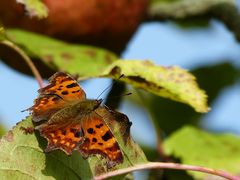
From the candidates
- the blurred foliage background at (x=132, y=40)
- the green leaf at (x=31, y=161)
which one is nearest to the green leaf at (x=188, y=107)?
the blurred foliage background at (x=132, y=40)

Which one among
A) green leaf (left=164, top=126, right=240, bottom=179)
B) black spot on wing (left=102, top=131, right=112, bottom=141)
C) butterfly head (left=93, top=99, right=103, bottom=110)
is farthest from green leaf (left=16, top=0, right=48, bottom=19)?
green leaf (left=164, top=126, right=240, bottom=179)

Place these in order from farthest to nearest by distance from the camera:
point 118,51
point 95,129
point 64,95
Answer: point 118,51 < point 64,95 < point 95,129

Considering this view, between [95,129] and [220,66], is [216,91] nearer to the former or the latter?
[220,66]

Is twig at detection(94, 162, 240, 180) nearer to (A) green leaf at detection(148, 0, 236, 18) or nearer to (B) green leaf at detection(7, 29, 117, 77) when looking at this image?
(B) green leaf at detection(7, 29, 117, 77)

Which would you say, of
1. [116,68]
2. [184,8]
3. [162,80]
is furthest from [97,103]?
[184,8]

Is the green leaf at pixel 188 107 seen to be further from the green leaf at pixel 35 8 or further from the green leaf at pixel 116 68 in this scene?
the green leaf at pixel 35 8

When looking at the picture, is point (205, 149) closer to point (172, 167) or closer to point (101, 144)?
point (172, 167)

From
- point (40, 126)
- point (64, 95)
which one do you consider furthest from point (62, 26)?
point (40, 126)
